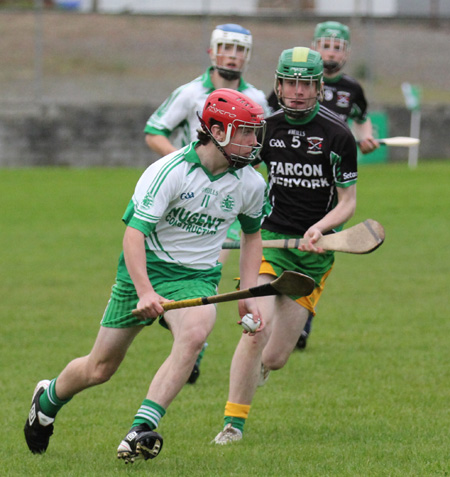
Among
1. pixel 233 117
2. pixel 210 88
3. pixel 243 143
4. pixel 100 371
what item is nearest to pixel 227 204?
pixel 243 143

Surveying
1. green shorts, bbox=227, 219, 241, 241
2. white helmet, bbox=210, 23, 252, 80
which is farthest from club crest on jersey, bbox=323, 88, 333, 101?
green shorts, bbox=227, 219, 241, 241

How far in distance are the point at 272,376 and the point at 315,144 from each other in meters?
1.83

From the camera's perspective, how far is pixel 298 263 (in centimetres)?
579

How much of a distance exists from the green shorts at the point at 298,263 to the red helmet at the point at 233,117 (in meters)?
1.21

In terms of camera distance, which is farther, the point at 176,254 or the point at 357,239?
the point at 357,239

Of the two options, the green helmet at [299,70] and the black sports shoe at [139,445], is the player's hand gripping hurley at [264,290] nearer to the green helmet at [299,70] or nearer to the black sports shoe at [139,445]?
the black sports shoe at [139,445]

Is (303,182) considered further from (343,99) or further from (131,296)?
(343,99)

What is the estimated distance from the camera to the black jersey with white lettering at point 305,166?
5.68 m

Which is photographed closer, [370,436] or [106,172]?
[370,436]

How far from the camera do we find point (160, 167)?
4.64m

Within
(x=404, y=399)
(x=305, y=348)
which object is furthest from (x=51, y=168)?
(x=404, y=399)

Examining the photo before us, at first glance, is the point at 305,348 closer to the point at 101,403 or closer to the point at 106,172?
the point at 101,403

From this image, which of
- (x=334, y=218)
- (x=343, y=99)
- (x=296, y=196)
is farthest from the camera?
(x=343, y=99)

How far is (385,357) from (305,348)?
69 centimetres
